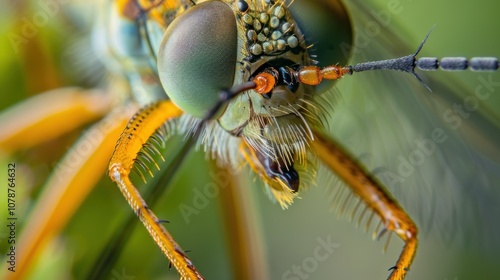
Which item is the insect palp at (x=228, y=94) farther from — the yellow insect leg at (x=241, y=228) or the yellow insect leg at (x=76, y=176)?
the yellow insect leg at (x=241, y=228)

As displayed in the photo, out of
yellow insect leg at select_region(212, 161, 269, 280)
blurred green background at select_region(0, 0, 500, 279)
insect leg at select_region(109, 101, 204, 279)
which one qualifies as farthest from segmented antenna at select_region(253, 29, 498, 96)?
yellow insect leg at select_region(212, 161, 269, 280)

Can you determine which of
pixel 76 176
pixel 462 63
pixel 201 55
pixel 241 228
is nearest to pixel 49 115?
pixel 76 176

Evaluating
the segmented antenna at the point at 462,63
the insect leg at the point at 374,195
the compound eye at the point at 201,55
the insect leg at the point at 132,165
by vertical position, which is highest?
the segmented antenna at the point at 462,63

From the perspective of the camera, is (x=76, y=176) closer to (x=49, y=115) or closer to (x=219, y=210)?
(x=49, y=115)

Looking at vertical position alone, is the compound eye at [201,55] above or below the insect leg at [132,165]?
above

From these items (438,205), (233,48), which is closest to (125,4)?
(233,48)

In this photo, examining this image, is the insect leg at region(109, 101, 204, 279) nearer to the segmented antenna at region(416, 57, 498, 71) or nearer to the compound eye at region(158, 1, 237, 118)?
the compound eye at region(158, 1, 237, 118)

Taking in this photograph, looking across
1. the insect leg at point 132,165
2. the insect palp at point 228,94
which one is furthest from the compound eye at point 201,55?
the insect leg at point 132,165

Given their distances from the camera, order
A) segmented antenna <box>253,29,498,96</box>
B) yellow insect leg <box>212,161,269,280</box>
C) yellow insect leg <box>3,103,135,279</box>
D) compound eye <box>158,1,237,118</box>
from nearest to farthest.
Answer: segmented antenna <box>253,29,498,96</box> < compound eye <box>158,1,237,118</box> < yellow insect leg <box>3,103,135,279</box> < yellow insect leg <box>212,161,269,280</box>
